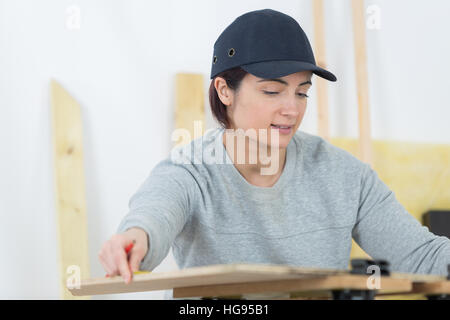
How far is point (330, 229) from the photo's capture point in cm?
141

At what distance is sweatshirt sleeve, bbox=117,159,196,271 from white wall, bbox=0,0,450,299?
988 mm

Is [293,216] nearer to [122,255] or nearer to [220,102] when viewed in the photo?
[220,102]

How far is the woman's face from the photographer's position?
132cm

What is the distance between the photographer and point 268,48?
1256mm

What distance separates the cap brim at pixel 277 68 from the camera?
4.03ft

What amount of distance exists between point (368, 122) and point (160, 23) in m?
0.92

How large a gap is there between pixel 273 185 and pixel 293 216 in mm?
91

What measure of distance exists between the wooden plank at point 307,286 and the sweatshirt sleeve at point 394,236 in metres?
0.51

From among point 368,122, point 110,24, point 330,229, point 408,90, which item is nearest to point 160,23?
point 110,24

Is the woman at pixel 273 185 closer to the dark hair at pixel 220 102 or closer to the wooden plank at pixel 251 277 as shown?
the dark hair at pixel 220 102

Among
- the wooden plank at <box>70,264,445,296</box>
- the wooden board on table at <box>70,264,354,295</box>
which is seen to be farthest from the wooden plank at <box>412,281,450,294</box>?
the wooden board on table at <box>70,264,354,295</box>

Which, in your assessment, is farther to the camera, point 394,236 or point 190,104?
point 190,104

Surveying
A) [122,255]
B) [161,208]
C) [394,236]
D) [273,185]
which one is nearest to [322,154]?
[273,185]
